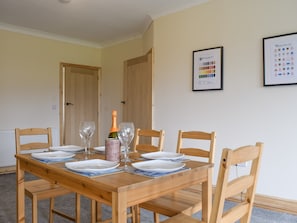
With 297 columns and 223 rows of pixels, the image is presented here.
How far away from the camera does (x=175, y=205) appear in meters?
1.64

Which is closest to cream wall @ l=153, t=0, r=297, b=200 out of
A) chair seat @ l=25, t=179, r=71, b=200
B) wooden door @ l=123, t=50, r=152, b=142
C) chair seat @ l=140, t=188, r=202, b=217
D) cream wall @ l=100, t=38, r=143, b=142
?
wooden door @ l=123, t=50, r=152, b=142

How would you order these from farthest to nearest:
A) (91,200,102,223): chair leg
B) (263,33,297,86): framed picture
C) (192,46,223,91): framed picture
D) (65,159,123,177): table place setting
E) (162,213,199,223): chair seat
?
(192,46,223,91): framed picture
(263,33,297,86): framed picture
(91,200,102,223): chair leg
(162,213,199,223): chair seat
(65,159,123,177): table place setting

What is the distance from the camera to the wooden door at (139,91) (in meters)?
3.96

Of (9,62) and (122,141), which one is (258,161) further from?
(9,62)

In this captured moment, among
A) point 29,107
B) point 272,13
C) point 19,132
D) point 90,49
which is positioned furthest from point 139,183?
point 90,49

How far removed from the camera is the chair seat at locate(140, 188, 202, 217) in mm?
1587

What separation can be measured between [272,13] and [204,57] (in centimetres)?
86

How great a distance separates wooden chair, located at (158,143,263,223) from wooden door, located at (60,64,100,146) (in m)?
4.22

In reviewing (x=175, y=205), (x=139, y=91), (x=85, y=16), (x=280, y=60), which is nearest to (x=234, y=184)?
(x=175, y=205)

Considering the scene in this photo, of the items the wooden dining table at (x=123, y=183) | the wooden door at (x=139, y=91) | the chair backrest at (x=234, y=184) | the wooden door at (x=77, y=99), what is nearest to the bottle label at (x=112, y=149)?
the wooden dining table at (x=123, y=183)

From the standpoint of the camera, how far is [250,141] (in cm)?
290

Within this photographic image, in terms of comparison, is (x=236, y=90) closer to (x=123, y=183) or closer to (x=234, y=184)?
(x=234, y=184)

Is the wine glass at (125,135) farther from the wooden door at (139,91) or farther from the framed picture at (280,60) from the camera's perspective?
the wooden door at (139,91)

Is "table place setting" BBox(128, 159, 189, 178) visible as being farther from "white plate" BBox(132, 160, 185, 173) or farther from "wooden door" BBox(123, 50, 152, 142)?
"wooden door" BBox(123, 50, 152, 142)
